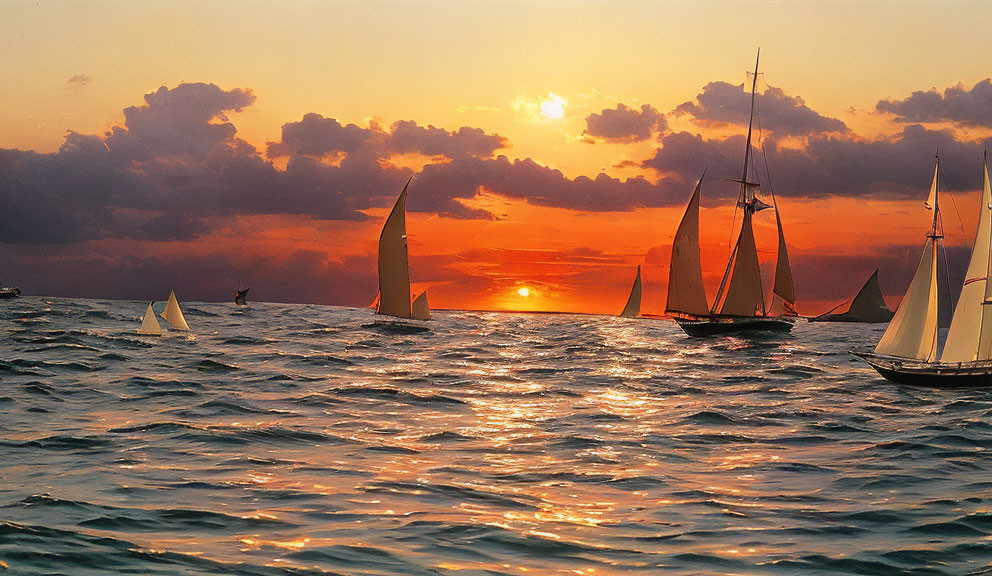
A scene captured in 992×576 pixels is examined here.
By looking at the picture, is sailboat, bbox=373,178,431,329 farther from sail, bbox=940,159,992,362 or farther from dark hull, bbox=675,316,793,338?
sail, bbox=940,159,992,362

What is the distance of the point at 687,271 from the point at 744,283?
574cm

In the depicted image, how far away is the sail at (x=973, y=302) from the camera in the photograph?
34.7 meters

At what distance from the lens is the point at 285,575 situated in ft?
36.2

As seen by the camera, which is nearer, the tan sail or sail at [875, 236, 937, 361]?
sail at [875, 236, 937, 361]

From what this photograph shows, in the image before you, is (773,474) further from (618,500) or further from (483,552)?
(483,552)

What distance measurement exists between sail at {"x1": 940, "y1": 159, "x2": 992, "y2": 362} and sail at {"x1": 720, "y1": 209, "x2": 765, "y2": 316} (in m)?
48.5

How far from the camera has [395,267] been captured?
7525cm

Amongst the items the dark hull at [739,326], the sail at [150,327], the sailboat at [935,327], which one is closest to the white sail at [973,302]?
the sailboat at [935,327]

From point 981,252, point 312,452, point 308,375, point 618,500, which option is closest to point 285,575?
point 618,500

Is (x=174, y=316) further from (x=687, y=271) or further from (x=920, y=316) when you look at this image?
(x=920, y=316)

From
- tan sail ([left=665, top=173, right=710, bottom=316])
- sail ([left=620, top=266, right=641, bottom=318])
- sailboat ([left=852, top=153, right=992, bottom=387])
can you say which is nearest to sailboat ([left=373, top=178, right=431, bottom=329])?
tan sail ([left=665, top=173, right=710, bottom=316])

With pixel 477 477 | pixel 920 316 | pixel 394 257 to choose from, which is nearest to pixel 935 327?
pixel 920 316

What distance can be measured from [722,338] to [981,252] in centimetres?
5327

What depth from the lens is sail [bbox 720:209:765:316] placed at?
84.8m
